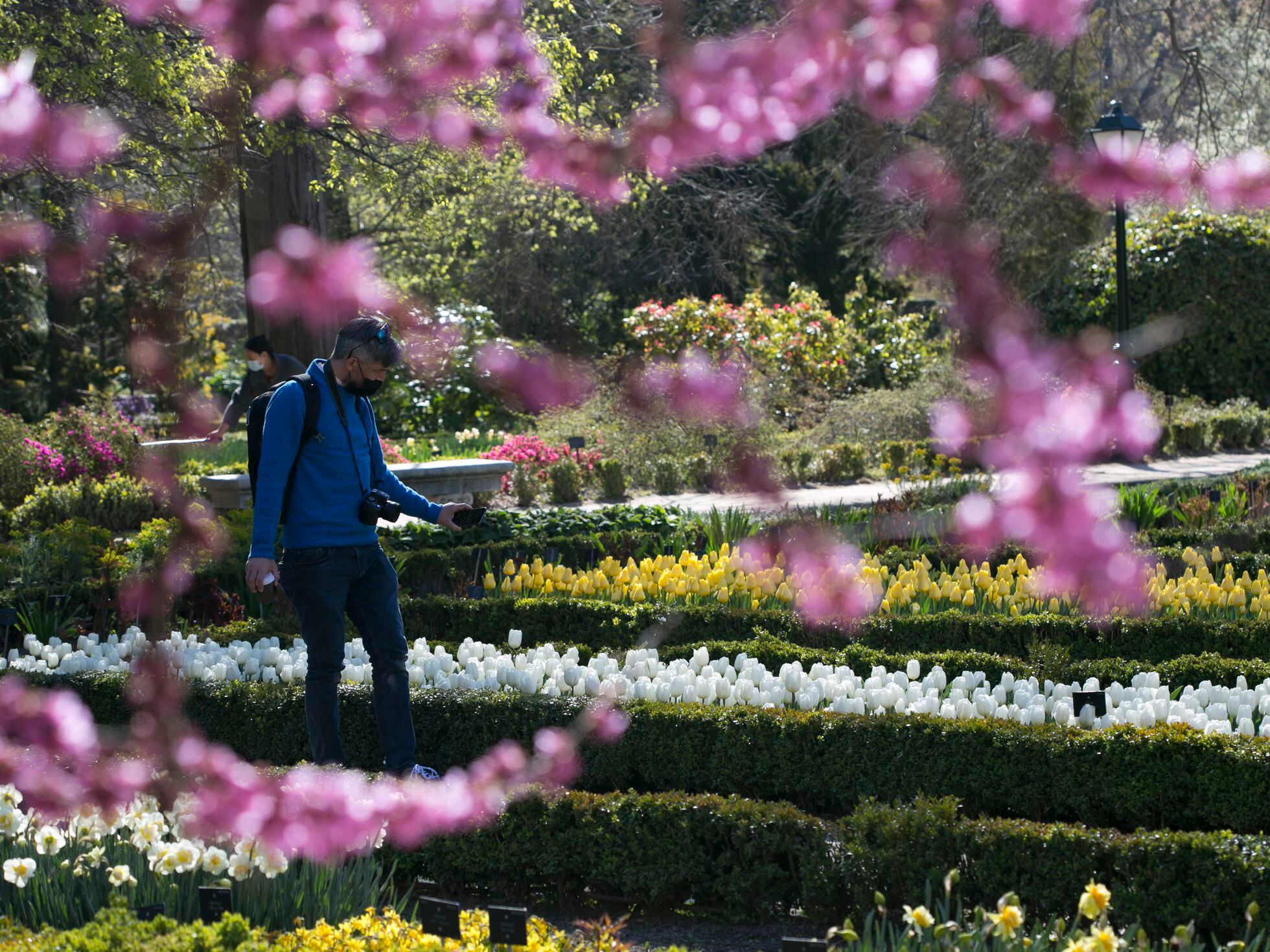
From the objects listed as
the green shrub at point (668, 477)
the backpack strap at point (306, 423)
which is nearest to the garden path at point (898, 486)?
the green shrub at point (668, 477)

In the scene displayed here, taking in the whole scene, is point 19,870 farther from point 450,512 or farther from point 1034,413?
point 1034,413

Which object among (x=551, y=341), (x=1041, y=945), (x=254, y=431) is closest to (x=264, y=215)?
(x=254, y=431)

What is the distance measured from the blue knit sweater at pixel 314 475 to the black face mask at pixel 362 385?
47mm

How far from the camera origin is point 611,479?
46.3ft

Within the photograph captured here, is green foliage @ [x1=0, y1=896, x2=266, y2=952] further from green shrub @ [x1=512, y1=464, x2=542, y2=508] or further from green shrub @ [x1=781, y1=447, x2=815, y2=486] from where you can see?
green shrub @ [x1=781, y1=447, x2=815, y2=486]

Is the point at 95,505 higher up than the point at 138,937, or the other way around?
the point at 95,505

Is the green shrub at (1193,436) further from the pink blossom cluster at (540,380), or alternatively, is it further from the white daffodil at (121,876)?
the pink blossom cluster at (540,380)

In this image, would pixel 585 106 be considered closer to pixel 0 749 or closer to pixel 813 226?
pixel 0 749

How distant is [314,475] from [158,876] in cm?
149

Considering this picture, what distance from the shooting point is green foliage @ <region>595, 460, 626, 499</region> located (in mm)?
14102

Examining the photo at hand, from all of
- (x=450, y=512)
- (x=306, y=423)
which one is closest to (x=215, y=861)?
(x=306, y=423)

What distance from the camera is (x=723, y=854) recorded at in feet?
13.1

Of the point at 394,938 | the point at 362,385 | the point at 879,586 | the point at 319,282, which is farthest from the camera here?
the point at 879,586

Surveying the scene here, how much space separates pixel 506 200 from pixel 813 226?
6.53 metres
